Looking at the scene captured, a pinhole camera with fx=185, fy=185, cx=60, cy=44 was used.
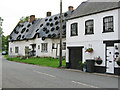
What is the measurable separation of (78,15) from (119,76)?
806 cm

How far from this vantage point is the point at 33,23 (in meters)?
43.8

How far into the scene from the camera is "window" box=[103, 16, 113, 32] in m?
15.9

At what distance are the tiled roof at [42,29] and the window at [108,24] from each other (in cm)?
1419

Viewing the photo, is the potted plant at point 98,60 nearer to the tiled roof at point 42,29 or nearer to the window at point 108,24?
the window at point 108,24

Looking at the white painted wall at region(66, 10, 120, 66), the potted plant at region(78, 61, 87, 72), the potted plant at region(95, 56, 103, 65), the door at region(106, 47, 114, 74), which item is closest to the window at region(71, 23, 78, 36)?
the white painted wall at region(66, 10, 120, 66)

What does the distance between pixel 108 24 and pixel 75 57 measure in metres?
5.49

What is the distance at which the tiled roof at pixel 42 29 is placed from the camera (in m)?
33.8

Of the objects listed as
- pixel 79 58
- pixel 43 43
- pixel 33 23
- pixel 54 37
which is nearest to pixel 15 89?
pixel 79 58

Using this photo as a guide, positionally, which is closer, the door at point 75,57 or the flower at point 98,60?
the flower at point 98,60

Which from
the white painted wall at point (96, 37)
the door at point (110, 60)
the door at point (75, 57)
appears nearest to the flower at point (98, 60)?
the white painted wall at point (96, 37)

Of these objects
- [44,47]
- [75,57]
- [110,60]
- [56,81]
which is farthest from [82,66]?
[44,47]

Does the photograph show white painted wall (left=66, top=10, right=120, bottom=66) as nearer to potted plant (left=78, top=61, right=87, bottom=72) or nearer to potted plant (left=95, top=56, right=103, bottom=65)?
potted plant (left=95, top=56, right=103, bottom=65)

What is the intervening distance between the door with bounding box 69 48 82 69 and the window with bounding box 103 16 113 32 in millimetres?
3868

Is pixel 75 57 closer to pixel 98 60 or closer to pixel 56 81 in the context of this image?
pixel 98 60
